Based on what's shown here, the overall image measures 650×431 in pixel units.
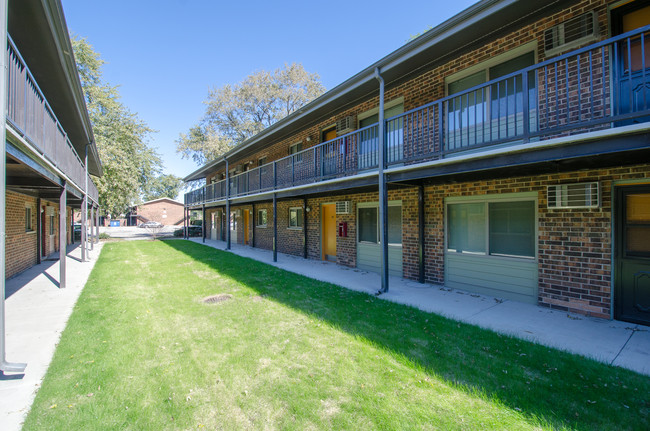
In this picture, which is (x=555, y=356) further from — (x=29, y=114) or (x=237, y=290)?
(x=29, y=114)

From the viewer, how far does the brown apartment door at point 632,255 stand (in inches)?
175

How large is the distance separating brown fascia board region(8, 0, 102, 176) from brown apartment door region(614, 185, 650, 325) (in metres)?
9.26

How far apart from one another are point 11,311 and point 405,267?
8395mm

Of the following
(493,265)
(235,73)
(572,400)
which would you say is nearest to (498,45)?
(493,265)

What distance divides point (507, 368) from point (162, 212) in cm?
6164

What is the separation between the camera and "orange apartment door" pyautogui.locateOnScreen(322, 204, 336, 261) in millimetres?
11109

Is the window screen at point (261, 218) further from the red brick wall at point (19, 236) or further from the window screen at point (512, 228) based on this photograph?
the window screen at point (512, 228)

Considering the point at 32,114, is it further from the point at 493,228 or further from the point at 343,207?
the point at 493,228

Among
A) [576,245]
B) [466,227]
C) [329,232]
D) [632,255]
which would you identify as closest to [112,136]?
[329,232]

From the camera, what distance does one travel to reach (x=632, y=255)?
456 centimetres

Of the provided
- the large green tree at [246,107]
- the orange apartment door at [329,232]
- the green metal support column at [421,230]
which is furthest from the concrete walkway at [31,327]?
the large green tree at [246,107]

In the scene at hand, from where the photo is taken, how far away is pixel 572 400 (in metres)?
2.70

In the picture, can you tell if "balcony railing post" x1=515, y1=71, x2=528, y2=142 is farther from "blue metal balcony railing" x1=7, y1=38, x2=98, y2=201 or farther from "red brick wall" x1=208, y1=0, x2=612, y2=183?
"blue metal balcony railing" x1=7, y1=38, x2=98, y2=201

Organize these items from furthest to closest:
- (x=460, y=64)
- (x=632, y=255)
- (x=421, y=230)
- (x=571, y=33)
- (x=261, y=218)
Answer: (x=261, y=218) < (x=421, y=230) < (x=460, y=64) < (x=571, y=33) < (x=632, y=255)
